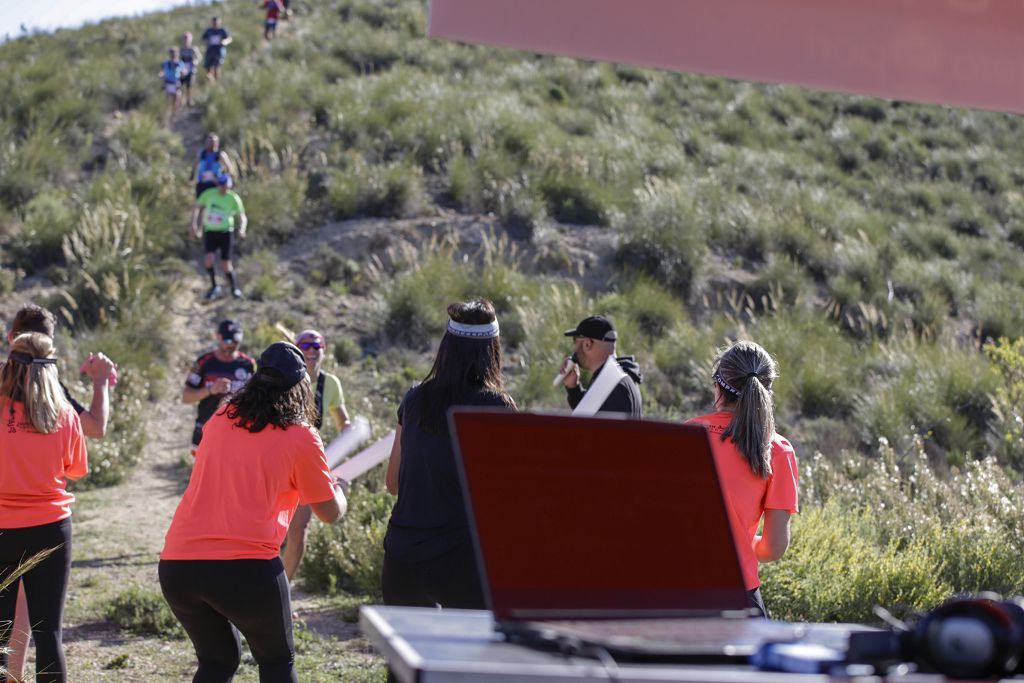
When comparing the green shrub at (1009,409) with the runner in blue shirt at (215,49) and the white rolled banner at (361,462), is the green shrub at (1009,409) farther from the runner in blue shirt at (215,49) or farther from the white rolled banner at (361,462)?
the runner in blue shirt at (215,49)

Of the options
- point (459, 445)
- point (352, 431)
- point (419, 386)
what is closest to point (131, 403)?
point (352, 431)

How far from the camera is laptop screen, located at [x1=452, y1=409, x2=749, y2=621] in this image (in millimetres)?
2436

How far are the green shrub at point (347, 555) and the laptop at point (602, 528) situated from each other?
5337 millimetres

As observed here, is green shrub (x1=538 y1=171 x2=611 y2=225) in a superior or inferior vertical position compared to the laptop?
superior

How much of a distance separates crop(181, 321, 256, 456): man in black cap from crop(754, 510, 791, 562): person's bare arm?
4.66m

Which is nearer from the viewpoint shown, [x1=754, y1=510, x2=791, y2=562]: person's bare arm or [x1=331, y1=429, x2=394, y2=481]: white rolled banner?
[x1=754, y1=510, x2=791, y2=562]: person's bare arm

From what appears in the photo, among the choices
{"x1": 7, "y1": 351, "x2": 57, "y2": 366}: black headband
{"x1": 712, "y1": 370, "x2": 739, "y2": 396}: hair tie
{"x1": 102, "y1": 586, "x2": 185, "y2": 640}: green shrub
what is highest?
{"x1": 7, "y1": 351, "x2": 57, "y2": 366}: black headband

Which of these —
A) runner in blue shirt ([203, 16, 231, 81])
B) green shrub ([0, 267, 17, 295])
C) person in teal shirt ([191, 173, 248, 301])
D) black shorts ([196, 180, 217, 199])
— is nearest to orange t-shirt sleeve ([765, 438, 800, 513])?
person in teal shirt ([191, 173, 248, 301])

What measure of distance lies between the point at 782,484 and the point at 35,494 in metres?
2.98

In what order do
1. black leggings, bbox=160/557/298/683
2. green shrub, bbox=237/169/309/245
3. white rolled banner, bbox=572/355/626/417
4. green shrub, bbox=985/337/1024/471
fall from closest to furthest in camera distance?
black leggings, bbox=160/557/298/683
white rolled banner, bbox=572/355/626/417
green shrub, bbox=985/337/1024/471
green shrub, bbox=237/169/309/245

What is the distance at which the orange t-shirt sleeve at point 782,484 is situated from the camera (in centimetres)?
430

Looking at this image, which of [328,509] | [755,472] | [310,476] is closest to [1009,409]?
[755,472]

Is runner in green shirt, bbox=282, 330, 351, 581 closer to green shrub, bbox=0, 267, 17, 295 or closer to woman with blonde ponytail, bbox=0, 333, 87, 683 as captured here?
woman with blonde ponytail, bbox=0, 333, 87, 683

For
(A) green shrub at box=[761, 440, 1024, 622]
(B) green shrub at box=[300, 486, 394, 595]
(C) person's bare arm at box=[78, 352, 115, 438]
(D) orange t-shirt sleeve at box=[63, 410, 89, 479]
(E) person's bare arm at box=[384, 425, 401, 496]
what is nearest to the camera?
(E) person's bare arm at box=[384, 425, 401, 496]
